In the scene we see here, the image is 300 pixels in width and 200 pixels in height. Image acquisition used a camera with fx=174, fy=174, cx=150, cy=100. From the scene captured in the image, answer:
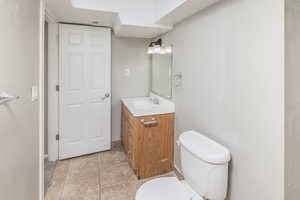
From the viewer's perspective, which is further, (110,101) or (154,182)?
(110,101)

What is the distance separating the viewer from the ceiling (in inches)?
77.3

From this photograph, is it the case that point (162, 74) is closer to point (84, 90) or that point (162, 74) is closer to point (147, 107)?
point (147, 107)

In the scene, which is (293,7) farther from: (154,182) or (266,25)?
(154,182)

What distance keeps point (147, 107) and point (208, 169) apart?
1585mm

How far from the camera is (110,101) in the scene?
9.47 ft

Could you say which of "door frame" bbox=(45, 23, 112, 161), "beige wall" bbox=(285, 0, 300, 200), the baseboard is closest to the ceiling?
"door frame" bbox=(45, 23, 112, 161)

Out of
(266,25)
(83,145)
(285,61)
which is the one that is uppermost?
(266,25)

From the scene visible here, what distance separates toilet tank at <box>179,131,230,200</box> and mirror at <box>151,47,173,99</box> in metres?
Answer: 1.15

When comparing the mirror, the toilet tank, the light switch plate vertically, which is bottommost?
the toilet tank

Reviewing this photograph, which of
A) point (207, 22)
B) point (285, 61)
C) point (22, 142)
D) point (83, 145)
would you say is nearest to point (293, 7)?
point (285, 61)

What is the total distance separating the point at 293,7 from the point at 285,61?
0.33m

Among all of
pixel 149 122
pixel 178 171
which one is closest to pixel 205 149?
pixel 149 122

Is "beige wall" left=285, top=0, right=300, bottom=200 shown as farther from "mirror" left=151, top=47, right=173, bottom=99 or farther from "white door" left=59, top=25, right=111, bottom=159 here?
"white door" left=59, top=25, right=111, bottom=159

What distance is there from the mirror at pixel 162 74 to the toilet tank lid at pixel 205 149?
100 cm
